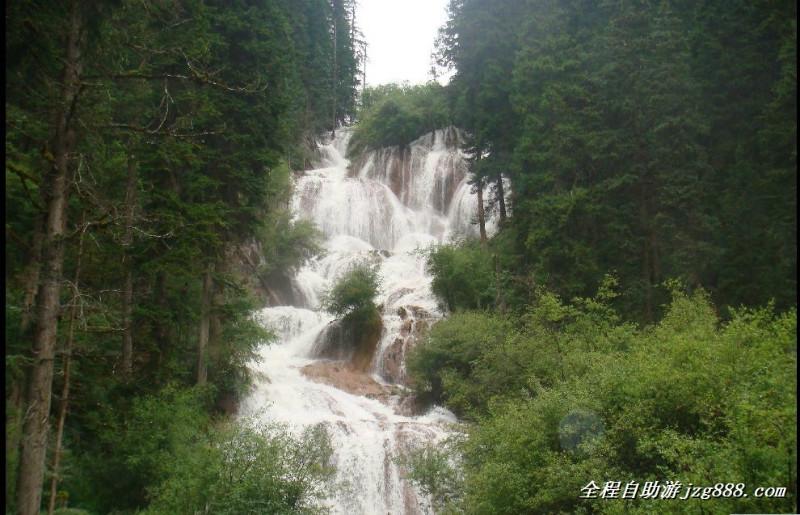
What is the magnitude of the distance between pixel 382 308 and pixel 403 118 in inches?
815

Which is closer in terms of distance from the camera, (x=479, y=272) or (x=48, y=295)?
(x=48, y=295)

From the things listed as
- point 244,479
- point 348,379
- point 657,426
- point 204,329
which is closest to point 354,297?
point 348,379

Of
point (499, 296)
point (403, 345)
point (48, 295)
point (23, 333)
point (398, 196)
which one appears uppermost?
point (398, 196)

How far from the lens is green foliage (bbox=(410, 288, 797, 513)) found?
22.7ft

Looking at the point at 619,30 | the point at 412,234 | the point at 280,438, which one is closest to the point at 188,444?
the point at 280,438

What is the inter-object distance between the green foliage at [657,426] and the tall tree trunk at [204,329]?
270 inches

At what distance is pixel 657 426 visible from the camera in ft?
30.4

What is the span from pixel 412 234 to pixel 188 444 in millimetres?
25132

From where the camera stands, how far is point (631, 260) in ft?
59.3

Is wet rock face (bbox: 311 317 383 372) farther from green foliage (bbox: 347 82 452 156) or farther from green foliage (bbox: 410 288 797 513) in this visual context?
green foliage (bbox: 347 82 452 156)

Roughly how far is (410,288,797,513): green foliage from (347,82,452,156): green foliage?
3131 centimetres

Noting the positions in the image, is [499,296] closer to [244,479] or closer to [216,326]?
[216,326]

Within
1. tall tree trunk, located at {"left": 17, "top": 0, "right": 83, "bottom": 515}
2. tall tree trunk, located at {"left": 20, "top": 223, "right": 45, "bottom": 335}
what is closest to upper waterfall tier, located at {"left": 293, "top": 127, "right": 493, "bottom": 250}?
tall tree trunk, located at {"left": 20, "top": 223, "right": 45, "bottom": 335}

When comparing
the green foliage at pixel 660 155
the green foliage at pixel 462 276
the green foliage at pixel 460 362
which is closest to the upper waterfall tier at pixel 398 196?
the green foliage at pixel 462 276
